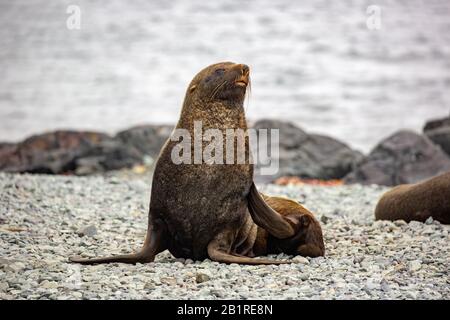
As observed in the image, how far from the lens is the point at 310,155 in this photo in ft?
50.7

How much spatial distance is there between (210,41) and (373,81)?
9597 mm

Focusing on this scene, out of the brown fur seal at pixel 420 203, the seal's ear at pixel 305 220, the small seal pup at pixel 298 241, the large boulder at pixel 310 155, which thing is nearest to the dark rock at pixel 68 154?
the large boulder at pixel 310 155

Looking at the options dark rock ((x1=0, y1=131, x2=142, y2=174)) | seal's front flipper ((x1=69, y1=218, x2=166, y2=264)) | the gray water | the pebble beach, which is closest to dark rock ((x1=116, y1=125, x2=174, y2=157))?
dark rock ((x1=0, y1=131, x2=142, y2=174))

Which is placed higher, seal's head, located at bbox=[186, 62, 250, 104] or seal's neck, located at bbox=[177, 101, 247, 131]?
seal's head, located at bbox=[186, 62, 250, 104]

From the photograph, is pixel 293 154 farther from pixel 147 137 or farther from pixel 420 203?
pixel 420 203

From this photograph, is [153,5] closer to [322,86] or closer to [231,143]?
[322,86]

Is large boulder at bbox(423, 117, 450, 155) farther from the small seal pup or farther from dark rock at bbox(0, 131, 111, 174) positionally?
the small seal pup

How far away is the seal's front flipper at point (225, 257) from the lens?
7.10 m

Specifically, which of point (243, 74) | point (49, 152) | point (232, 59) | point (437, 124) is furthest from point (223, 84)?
point (232, 59)

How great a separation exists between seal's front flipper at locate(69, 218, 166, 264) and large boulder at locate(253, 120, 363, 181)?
7.41 metres

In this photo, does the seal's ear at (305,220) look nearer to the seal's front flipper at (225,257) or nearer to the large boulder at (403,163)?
the seal's front flipper at (225,257)

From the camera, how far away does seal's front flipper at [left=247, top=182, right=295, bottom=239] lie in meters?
7.36
